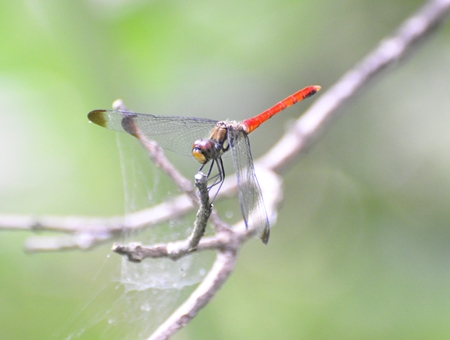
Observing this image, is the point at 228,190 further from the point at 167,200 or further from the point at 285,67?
the point at 285,67

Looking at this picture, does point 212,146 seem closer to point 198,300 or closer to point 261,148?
point 198,300

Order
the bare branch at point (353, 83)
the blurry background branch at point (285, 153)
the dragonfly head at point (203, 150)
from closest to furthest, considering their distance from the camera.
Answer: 1. the dragonfly head at point (203, 150)
2. the blurry background branch at point (285, 153)
3. the bare branch at point (353, 83)

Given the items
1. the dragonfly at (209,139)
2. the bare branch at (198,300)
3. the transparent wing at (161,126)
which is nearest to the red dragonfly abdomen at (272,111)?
the dragonfly at (209,139)

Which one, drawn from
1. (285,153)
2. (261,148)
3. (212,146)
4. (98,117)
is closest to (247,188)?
(212,146)

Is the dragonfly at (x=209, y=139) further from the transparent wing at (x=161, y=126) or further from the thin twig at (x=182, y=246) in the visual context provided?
the thin twig at (x=182, y=246)

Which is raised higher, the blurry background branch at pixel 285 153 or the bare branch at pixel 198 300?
the blurry background branch at pixel 285 153

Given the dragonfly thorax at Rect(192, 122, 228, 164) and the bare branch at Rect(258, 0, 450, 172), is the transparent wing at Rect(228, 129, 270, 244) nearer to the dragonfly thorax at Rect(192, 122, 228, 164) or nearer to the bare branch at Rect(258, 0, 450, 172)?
the dragonfly thorax at Rect(192, 122, 228, 164)

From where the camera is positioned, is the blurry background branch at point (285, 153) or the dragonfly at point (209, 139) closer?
the dragonfly at point (209, 139)
